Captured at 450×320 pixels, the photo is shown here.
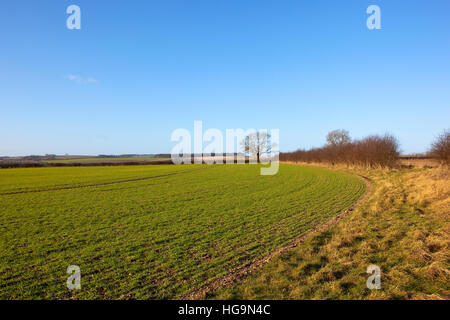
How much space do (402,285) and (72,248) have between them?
881 centimetres

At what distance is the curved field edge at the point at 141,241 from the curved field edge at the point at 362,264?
2.78ft

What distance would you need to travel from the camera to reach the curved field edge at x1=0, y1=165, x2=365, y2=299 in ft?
16.2

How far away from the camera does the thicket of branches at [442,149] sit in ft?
64.1

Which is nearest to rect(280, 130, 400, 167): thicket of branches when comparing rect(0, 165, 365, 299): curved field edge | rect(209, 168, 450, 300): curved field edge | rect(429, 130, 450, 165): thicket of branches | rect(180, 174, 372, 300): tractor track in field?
rect(429, 130, 450, 165): thicket of branches

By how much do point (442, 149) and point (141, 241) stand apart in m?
26.0

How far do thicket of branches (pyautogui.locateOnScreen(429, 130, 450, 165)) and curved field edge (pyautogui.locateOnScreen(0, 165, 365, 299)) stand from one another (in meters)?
13.4

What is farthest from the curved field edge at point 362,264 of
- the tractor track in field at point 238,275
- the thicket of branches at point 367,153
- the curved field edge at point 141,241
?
the thicket of branches at point 367,153

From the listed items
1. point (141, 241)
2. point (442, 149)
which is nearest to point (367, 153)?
point (442, 149)

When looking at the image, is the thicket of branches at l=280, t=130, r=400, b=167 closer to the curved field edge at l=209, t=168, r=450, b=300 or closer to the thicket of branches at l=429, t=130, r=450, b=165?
the thicket of branches at l=429, t=130, r=450, b=165

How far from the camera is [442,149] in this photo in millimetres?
19984

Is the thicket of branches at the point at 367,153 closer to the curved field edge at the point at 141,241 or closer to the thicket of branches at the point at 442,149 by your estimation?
the thicket of branches at the point at 442,149

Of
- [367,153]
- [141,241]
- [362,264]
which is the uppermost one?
[367,153]

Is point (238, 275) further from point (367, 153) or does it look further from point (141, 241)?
point (367, 153)

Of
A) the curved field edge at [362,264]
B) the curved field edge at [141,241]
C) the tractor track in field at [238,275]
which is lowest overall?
the curved field edge at [141,241]
